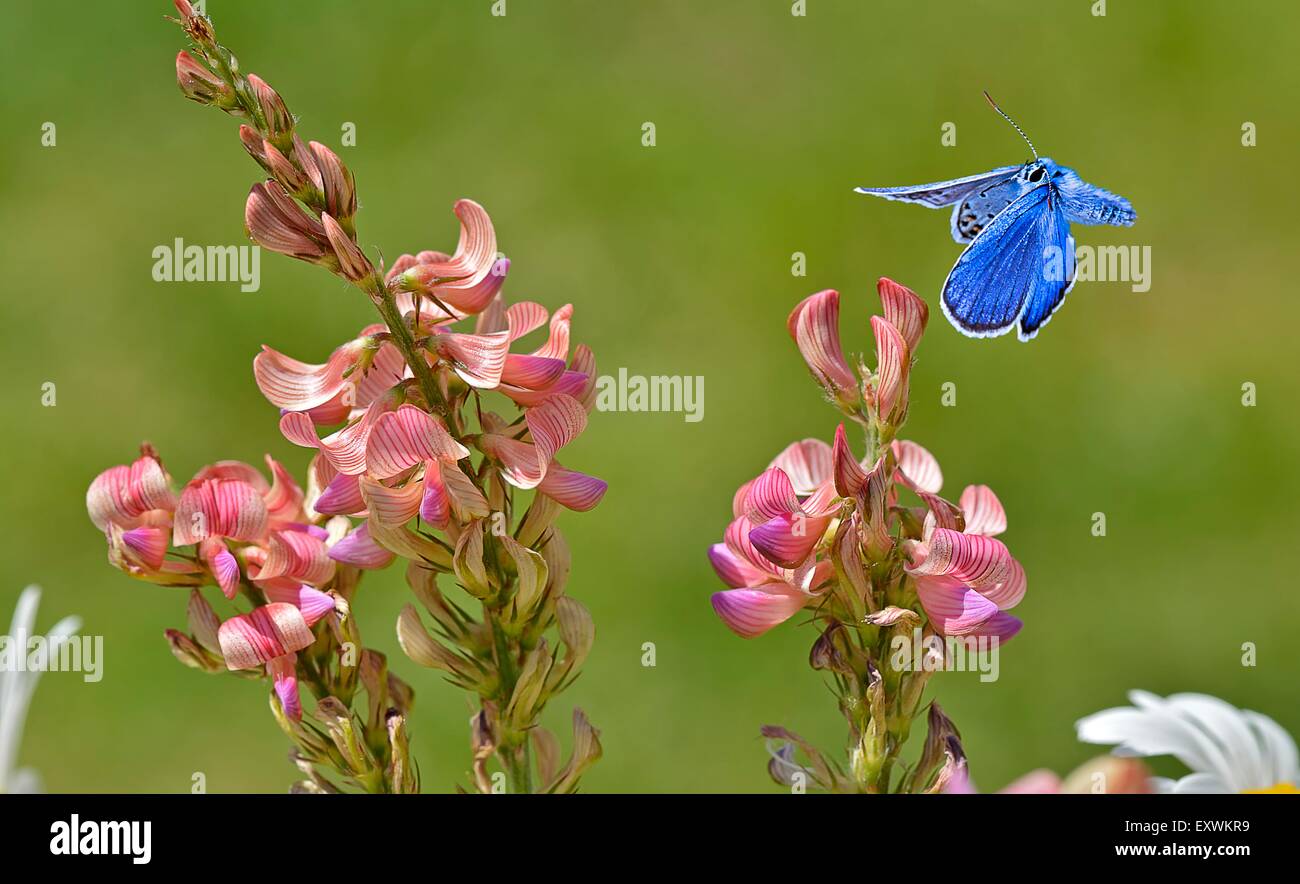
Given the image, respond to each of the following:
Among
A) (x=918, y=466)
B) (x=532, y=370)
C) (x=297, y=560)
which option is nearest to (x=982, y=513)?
(x=918, y=466)

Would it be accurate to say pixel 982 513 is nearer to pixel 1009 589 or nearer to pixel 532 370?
pixel 1009 589

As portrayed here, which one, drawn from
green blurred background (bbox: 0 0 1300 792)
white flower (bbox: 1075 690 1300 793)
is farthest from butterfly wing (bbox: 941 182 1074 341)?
green blurred background (bbox: 0 0 1300 792)

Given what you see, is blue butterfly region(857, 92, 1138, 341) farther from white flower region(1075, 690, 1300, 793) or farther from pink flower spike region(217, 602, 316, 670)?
pink flower spike region(217, 602, 316, 670)

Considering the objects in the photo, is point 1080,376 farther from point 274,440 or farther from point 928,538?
point 928,538

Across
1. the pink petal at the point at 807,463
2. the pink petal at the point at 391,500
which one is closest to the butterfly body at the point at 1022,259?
the pink petal at the point at 807,463
